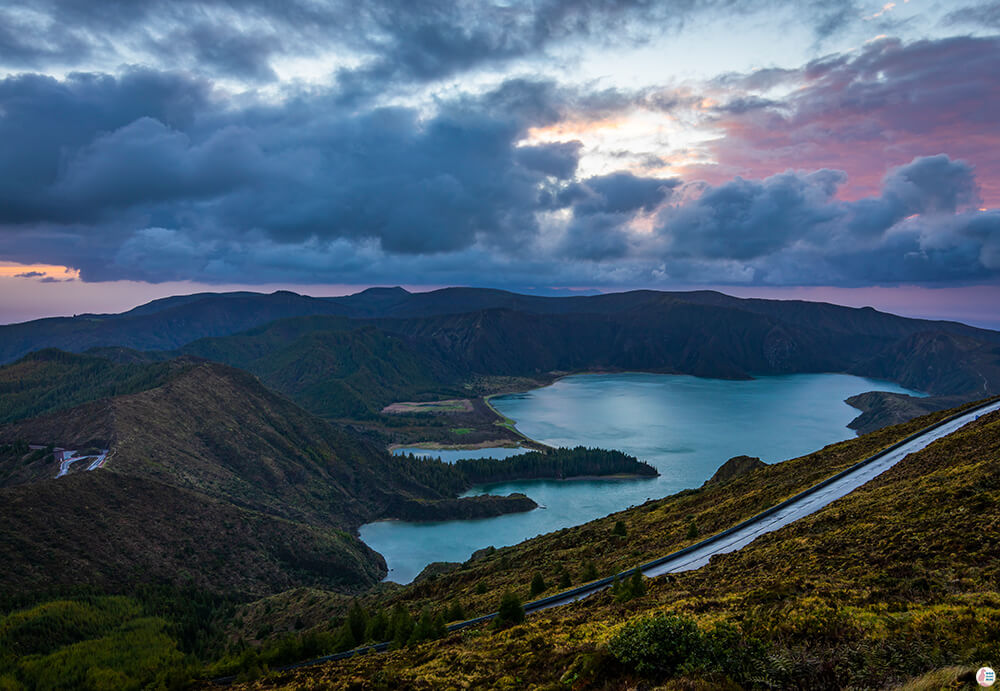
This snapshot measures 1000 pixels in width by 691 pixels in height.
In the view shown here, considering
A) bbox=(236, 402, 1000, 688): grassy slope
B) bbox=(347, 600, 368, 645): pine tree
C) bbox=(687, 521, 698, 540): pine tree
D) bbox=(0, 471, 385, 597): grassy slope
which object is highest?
bbox=(236, 402, 1000, 688): grassy slope

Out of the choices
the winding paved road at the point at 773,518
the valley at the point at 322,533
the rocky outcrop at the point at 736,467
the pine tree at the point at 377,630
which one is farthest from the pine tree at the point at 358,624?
the rocky outcrop at the point at 736,467

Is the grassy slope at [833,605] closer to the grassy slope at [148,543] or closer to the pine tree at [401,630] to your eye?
the pine tree at [401,630]

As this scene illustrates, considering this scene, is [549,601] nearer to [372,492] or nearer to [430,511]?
[430,511]

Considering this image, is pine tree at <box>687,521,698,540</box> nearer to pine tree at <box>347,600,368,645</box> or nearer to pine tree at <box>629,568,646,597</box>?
pine tree at <box>629,568,646,597</box>

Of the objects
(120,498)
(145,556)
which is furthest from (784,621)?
(120,498)

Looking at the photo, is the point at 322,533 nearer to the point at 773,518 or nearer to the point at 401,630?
the point at 401,630

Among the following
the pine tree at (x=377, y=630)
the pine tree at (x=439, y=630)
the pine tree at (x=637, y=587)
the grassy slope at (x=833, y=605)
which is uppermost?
the grassy slope at (x=833, y=605)

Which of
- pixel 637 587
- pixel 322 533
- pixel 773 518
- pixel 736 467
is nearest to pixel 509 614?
pixel 637 587

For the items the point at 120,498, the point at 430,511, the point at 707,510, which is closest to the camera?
the point at 707,510

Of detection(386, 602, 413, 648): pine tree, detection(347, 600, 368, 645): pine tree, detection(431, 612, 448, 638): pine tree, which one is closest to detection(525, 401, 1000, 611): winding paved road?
detection(431, 612, 448, 638): pine tree
